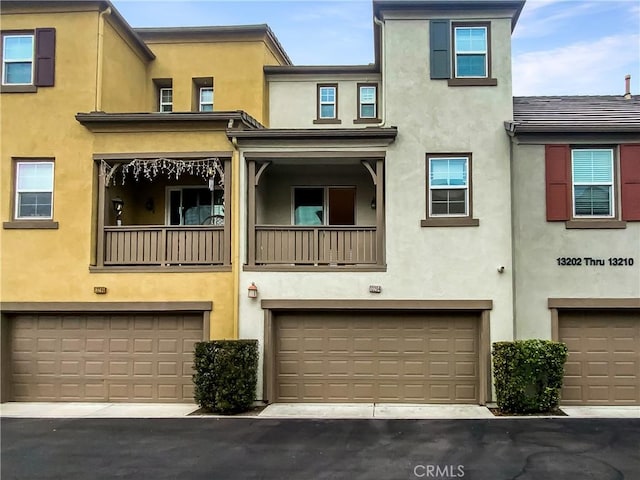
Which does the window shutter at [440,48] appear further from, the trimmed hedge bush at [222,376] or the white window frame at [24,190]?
the white window frame at [24,190]

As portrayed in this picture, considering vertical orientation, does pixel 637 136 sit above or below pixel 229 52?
below

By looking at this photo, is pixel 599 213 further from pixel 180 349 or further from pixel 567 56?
pixel 180 349

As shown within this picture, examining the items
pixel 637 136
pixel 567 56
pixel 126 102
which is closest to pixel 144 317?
pixel 126 102

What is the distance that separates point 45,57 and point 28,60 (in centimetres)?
45

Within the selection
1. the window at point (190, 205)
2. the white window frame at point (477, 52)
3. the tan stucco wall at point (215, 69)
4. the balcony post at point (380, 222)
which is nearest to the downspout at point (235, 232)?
the window at point (190, 205)

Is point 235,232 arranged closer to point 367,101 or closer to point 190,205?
point 190,205

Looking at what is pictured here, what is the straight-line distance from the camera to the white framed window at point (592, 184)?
12.2 meters

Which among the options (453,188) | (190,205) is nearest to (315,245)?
(453,188)

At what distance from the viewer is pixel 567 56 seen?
17938 millimetres

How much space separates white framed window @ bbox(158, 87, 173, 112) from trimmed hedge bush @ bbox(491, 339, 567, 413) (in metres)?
11.2

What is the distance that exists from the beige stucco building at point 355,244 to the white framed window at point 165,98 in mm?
3302

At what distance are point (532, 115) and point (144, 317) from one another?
32.4 feet

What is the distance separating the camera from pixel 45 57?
1285 cm

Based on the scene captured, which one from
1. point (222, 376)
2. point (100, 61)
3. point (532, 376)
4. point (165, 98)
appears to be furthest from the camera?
point (165, 98)
